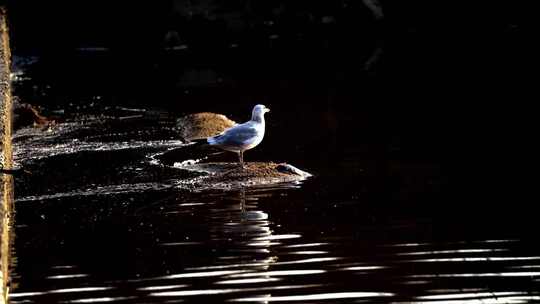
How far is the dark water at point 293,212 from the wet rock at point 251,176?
0.97 feet

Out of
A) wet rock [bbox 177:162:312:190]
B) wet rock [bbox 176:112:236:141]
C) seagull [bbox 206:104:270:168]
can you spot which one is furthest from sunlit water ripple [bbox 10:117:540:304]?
wet rock [bbox 176:112:236:141]

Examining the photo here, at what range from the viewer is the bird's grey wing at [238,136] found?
657 inches

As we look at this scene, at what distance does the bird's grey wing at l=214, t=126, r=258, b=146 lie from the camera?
16.7 metres

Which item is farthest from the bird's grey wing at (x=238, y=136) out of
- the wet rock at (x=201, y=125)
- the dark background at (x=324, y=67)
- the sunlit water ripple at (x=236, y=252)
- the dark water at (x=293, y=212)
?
the wet rock at (x=201, y=125)

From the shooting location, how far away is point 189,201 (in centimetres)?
1476

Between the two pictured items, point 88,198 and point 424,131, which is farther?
point 424,131

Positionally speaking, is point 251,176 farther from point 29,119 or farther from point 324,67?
point 324,67

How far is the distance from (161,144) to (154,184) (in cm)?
436

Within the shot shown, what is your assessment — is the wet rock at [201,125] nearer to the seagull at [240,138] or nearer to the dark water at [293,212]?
the dark water at [293,212]

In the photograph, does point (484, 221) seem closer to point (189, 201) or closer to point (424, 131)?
point (189, 201)

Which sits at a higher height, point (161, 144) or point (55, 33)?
point (55, 33)

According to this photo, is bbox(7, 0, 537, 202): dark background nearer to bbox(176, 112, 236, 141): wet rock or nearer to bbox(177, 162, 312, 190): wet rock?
bbox(176, 112, 236, 141): wet rock

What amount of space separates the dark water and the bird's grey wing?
29.0 inches

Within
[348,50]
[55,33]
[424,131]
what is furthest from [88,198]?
[55,33]
